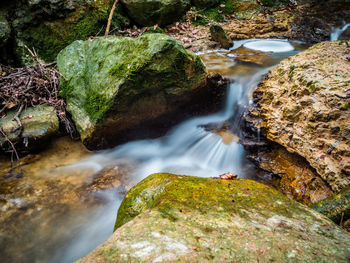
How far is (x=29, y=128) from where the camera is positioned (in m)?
4.18

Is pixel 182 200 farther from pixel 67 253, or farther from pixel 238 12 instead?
pixel 238 12

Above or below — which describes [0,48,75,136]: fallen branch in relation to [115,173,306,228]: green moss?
above

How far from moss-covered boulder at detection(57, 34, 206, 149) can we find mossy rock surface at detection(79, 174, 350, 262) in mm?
2475

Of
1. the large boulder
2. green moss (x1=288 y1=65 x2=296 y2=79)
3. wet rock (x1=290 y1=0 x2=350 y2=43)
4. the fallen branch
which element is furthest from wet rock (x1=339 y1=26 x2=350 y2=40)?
the fallen branch

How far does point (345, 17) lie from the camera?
330 inches

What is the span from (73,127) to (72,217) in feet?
7.50

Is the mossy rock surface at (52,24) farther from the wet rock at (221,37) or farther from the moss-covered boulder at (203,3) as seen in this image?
the moss-covered boulder at (203,3)

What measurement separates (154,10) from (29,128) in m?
6.62

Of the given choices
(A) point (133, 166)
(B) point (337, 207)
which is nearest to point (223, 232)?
(B) point (337, 207)

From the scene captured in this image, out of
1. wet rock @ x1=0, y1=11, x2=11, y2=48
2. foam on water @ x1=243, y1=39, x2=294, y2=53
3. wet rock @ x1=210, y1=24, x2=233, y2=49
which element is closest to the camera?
wet rock @ x1=0, y1=11, x2=11, y2=48

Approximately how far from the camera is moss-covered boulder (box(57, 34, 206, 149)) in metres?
3.85

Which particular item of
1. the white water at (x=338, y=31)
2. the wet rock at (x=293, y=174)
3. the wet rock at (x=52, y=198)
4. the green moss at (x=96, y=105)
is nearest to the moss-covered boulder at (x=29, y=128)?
the wet rock at (x=52, y=198)

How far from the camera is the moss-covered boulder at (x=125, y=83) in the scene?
3.85 meters

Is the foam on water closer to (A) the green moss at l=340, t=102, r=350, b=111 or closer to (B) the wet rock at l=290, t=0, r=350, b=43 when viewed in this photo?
(B) the wet rock at l=290, t=0, r=350, b=43
